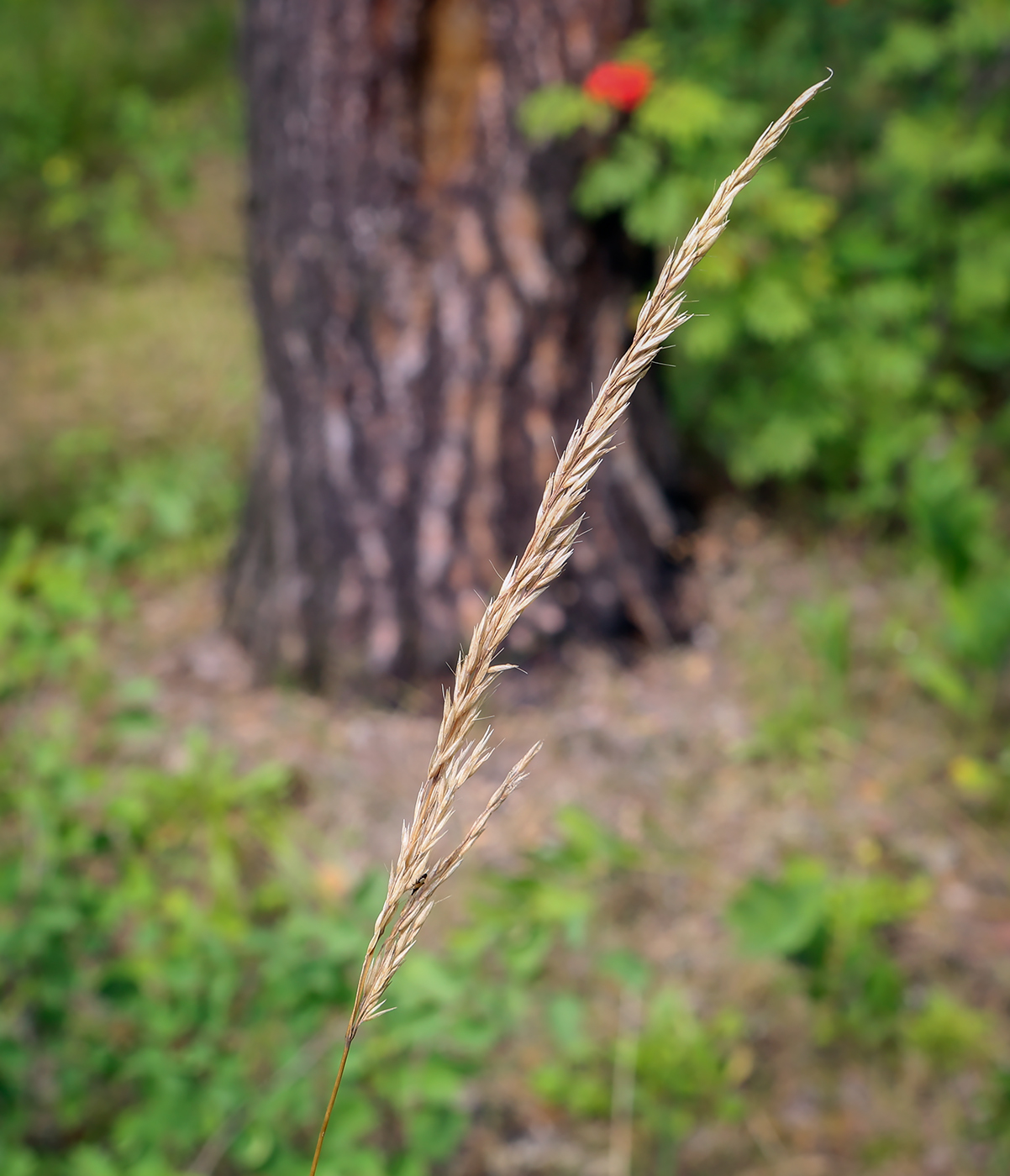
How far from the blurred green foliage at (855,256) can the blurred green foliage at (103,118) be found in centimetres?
376

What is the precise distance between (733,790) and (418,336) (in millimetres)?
1446

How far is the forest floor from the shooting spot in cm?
177

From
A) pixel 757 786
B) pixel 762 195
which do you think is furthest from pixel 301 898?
pixel 762 195

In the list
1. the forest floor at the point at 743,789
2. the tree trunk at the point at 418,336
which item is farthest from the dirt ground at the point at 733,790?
the tree trunk at the point at 418,336

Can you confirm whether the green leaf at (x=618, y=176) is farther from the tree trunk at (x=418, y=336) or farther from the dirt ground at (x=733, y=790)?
the dirt ground at (x=733, y=790)

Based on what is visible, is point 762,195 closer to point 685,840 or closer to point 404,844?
point 685,840

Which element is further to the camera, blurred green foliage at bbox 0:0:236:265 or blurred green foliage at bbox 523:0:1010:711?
blurred green foliage at bbox 0:0:236:265

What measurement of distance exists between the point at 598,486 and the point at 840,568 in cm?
91

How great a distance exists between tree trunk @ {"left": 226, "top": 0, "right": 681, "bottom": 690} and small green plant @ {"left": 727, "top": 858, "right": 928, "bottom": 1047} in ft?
3.62

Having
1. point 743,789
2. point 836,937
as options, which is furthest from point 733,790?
point 836,937

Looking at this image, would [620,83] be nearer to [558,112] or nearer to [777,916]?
[558,112]

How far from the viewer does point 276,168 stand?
2.44 meters

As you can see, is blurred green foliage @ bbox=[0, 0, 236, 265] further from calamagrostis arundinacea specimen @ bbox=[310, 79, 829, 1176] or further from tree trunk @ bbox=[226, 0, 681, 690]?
calamagrostis arundinacea specimen @ bbox=[310, 79, 829, 1176]

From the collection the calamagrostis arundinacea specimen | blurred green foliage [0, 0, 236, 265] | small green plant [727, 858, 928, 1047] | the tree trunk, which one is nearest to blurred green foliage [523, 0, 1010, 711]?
the tree trunk
